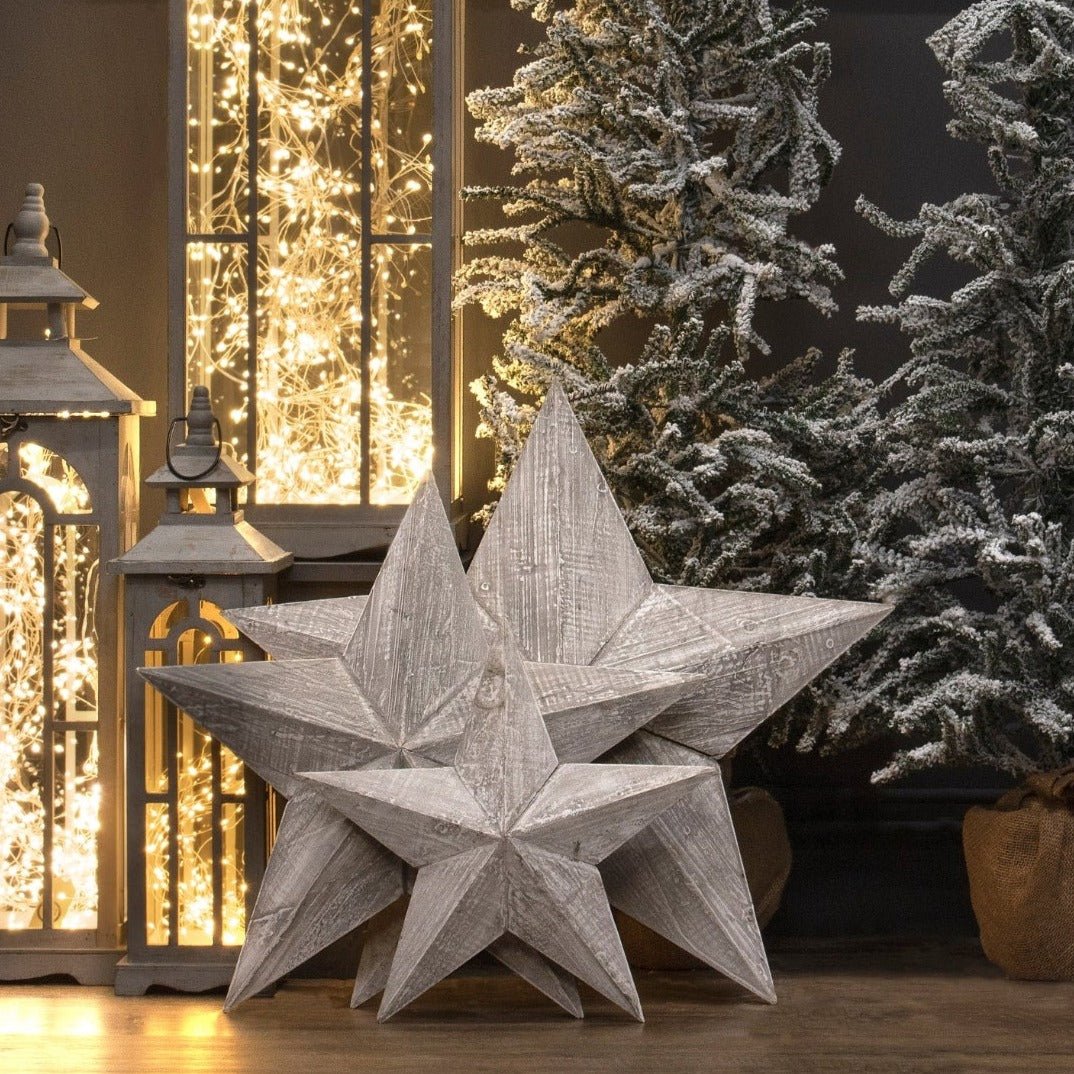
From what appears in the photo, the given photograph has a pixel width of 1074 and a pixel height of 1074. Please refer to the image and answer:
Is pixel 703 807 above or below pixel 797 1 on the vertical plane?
below

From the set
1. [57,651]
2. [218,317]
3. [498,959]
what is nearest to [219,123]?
[218,317]

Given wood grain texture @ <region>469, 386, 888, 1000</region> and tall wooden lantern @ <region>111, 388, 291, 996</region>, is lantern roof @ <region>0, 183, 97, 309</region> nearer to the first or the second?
tall wooden lantern @ <region>111, 388, 291, 996</region>

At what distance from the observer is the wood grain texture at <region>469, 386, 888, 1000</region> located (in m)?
2.41

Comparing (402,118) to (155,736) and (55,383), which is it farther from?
(155,736)

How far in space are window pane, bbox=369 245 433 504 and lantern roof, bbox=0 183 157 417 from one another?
478 millimetres

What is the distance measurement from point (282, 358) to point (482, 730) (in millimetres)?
Result: 984

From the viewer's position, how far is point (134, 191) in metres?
3.21

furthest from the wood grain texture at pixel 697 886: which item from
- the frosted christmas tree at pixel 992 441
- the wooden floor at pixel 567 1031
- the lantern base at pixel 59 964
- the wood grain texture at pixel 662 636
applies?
the lantern base at pixel 59 964

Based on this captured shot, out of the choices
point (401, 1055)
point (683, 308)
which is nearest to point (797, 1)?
point (683, 308)

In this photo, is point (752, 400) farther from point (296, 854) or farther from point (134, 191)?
point (134, 191)

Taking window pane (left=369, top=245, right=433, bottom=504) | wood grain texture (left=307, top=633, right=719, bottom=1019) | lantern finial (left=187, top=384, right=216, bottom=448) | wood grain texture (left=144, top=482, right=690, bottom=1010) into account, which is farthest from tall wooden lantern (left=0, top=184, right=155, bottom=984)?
wood grain texture (left=307, top=633, right=719, bottom=1019)

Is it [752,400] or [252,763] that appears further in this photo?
[752,400]

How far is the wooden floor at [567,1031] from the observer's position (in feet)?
7.23

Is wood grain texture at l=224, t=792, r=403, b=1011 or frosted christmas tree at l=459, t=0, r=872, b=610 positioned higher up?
frosted christmas tree at l=459, t=0, r=872, b=610
